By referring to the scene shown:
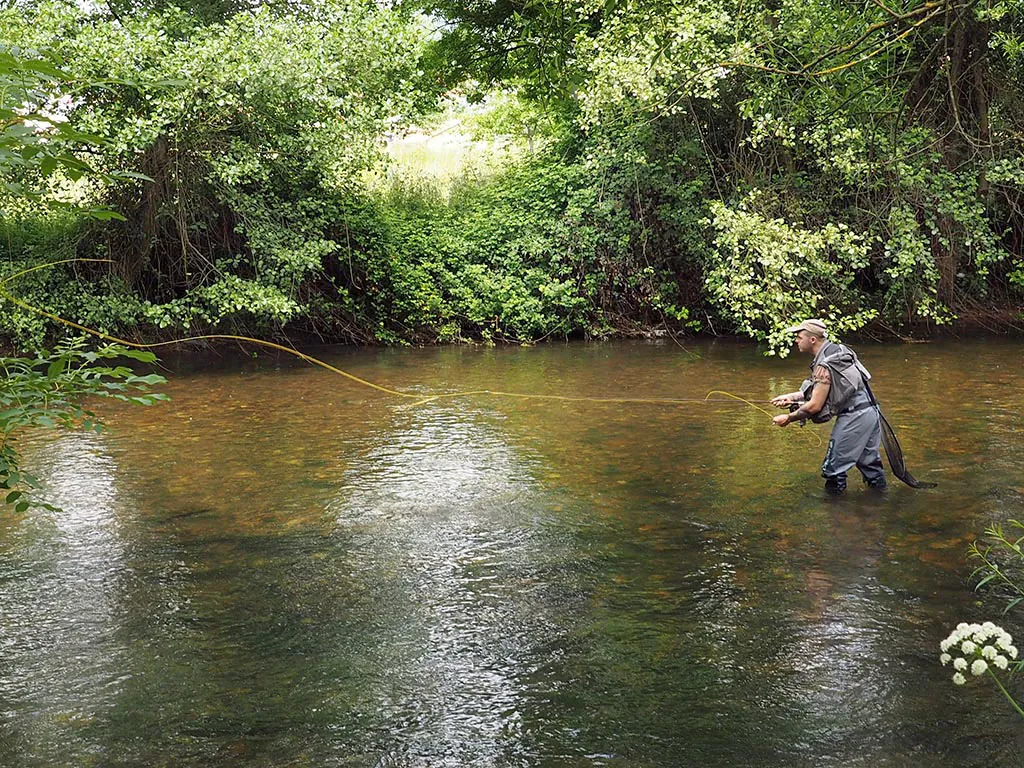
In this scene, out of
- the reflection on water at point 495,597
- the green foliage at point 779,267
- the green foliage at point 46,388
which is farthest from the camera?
the green foliage at point 779,267

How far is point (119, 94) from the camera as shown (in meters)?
15.4

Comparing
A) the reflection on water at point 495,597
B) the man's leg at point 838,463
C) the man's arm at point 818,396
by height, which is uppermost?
the man's arm at point 818,396

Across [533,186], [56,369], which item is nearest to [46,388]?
[56,369]

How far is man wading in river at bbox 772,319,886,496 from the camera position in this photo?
28.3ft

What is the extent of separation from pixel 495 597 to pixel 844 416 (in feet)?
12.6

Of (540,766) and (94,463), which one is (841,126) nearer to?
(94,463)

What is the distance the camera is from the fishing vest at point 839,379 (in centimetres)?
873

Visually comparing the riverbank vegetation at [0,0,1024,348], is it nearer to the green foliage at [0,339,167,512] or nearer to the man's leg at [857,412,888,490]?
the man's leg at [857,412,888,490]

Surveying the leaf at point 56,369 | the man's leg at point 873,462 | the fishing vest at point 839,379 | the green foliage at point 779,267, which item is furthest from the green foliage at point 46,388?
the green foliage at point 779,267

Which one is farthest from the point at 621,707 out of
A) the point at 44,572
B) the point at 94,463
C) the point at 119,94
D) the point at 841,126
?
the point at 119,94

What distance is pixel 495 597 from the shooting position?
6.38 m

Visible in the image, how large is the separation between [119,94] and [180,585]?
36.0 ft

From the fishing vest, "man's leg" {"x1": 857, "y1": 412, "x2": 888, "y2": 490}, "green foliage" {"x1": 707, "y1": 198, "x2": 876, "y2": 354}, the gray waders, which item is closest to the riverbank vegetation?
"green foliage" {"x1": 707, "y1": 198, "x2": 876, "y2": 354}

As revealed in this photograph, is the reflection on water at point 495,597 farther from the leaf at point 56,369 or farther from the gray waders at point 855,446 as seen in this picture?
the leaf at point 56,369
